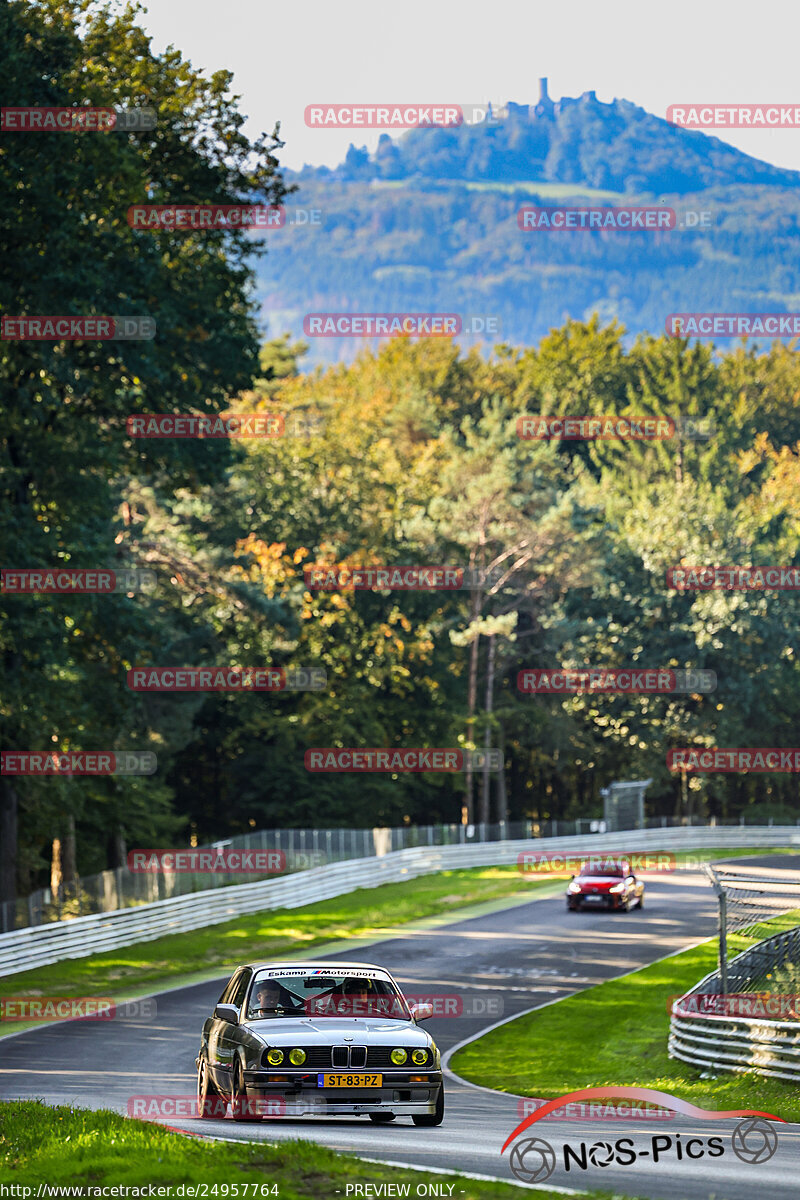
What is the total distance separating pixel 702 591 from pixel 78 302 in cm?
4676

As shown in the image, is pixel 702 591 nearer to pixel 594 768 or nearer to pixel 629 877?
pixel 594 768

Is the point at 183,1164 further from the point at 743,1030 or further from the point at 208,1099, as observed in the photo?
the point at 743,1030

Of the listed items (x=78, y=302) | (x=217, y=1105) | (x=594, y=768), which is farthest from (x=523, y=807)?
(x=217, y=1105)

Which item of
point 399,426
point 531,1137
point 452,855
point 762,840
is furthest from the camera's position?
point 399,426

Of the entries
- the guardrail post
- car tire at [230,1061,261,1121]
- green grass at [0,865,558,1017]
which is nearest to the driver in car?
car tire at [230,1061,261,1121]

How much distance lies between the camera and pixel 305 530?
208ft

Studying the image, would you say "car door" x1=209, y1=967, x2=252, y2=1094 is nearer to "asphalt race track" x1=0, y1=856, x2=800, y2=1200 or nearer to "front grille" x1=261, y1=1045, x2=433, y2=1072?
"asphalt race track" x1=0, y1=856, x2=800, y2=1200

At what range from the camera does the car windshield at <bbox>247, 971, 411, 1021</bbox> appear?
11797mm

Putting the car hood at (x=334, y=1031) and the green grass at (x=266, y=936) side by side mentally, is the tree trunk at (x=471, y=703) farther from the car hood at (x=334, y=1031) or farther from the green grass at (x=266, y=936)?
the car hood at (x=334, y=1031)

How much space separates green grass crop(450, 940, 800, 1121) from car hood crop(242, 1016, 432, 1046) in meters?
5.08

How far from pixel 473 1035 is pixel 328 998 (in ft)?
35.6

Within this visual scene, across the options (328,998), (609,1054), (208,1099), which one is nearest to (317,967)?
(328,998)

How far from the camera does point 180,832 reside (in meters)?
63.4

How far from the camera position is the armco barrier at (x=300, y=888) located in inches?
1124
